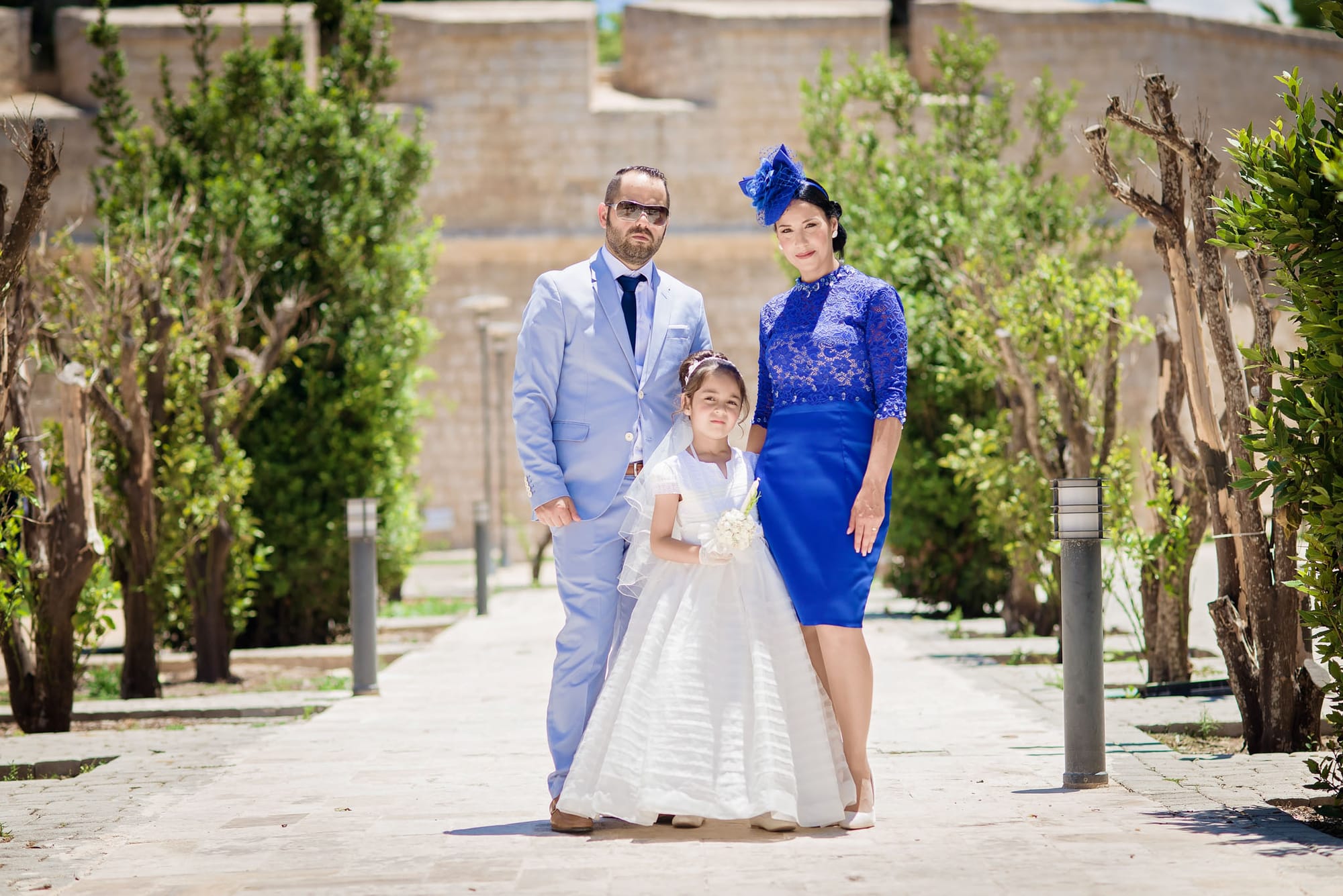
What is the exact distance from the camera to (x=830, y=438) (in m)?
4.74

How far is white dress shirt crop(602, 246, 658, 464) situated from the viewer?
495 centimetres

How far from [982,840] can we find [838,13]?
885 inches

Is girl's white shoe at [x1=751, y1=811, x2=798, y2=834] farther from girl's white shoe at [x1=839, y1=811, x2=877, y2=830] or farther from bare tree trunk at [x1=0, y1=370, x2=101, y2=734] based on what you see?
bare tree trunk at [x1=0, y1=370, x2=101, y2=734]

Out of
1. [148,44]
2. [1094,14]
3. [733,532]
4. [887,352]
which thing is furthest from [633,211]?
[1094,14]

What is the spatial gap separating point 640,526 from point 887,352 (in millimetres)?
926

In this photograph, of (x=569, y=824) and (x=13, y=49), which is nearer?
(x=569, y=824)

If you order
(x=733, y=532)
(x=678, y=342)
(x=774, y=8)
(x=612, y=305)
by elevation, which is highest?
(x=774, y=8)

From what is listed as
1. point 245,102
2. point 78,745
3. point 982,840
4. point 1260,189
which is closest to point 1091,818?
point 982,840

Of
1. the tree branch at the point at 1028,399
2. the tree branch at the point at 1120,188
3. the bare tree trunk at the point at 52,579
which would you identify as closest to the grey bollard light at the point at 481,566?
the tree branch at the point at 1028,399

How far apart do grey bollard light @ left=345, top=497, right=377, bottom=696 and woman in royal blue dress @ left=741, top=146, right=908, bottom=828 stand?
13.4ft

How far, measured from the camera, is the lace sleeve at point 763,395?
16.3ft

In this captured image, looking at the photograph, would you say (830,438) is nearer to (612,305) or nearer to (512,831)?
(612,305)

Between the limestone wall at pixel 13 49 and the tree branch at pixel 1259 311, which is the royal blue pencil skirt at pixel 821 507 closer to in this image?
the tree branch at pixel 1259 311

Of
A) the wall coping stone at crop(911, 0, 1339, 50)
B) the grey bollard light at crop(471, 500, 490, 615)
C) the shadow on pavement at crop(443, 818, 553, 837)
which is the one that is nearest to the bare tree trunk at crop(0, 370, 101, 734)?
the shadow on pavement at crop(443, 818, 553, 837)
